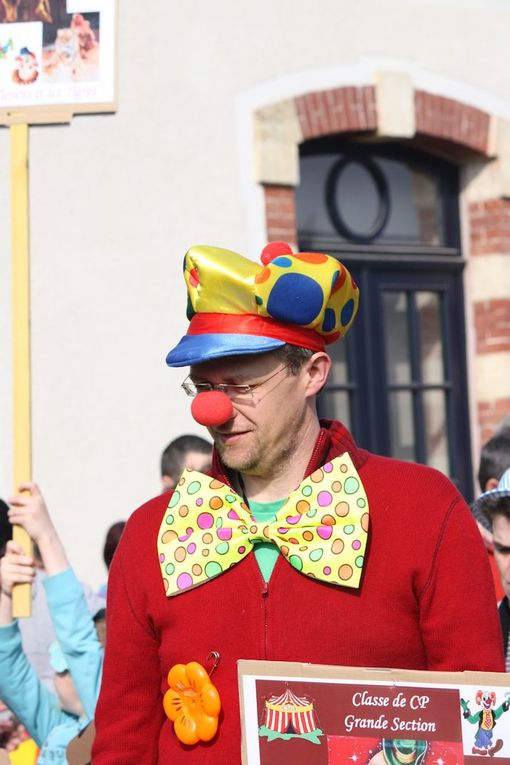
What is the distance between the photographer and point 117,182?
20.5 feet

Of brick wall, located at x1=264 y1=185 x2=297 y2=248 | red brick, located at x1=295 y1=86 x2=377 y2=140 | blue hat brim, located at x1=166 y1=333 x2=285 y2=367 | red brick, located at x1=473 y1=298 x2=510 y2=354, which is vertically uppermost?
red brick, located at x1=295 y1=86 x2=377 y2=140

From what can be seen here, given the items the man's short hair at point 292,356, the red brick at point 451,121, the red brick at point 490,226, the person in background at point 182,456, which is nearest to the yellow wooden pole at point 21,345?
the man's short hair at point 292,356

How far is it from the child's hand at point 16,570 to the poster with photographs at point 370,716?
1040 millimetres

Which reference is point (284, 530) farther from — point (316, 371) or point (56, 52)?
point (56, 52)

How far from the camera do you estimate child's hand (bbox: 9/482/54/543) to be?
10.2ft

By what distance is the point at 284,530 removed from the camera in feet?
7.58

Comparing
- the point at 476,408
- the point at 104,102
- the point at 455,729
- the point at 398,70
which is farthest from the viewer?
the point at 476,408

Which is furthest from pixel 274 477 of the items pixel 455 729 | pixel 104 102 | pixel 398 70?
pixel 398 70

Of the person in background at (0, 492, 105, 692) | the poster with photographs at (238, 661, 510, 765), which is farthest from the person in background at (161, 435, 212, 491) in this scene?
the poster with photographs at (238, 661, 510, 765)

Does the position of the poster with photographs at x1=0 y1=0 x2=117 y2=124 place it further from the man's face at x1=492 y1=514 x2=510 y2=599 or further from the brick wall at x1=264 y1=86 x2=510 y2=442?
the brick wall at x1=264 y1=86 x2=510 y2=442

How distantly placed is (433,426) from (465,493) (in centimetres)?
44

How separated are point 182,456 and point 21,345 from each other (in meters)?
1.92

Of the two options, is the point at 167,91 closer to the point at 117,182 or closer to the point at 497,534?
the point at 117,182

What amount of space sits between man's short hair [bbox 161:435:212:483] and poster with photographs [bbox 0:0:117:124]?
2023 mm
